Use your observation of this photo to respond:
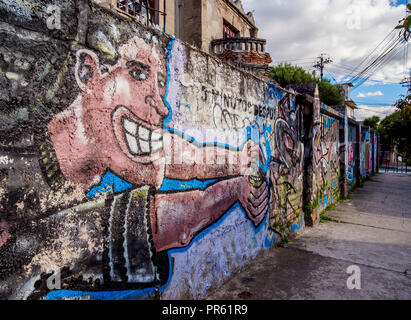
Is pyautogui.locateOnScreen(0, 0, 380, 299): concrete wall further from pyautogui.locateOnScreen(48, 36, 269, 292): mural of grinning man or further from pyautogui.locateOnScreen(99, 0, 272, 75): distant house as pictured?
pyautogui.locateOnScreen(99, 0, 272, 75): distant house

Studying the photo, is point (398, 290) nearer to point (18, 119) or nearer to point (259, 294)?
point (259, 294)

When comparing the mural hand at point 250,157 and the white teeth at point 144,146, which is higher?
the white teeth at point 144,146

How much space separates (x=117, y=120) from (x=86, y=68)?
351mm

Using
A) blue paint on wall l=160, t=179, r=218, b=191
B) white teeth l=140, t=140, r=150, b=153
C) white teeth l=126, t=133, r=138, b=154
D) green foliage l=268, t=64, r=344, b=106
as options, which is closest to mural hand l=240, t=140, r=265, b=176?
blue paint on wall l=160, t=179, r=218, b=191

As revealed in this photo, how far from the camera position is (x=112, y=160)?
5.79 ft

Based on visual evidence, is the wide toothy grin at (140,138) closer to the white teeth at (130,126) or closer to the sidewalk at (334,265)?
the white teeth at (130,126)

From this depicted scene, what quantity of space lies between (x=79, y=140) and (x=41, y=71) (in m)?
0.40

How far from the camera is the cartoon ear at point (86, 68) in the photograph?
5.22 ft

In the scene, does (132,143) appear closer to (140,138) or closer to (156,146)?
(140,138)

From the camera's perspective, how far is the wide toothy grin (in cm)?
186

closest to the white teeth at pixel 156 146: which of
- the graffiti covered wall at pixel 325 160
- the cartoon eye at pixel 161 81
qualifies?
the cartoon eye at pixel 161 81

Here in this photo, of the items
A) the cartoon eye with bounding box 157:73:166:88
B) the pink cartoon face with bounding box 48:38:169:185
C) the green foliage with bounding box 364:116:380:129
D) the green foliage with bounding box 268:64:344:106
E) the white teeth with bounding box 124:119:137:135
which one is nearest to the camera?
the pink cartoon face with bounding box 48:38:169:185

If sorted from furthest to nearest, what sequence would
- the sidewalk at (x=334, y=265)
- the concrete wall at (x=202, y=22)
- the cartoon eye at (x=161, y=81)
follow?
the concrete wall at (x=202, y=22) → the sidewalk at (x=334, y=265) → the cartoon eye at (x=161, y=81)

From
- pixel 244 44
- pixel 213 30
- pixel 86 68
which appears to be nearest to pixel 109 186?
pixel 86 68
